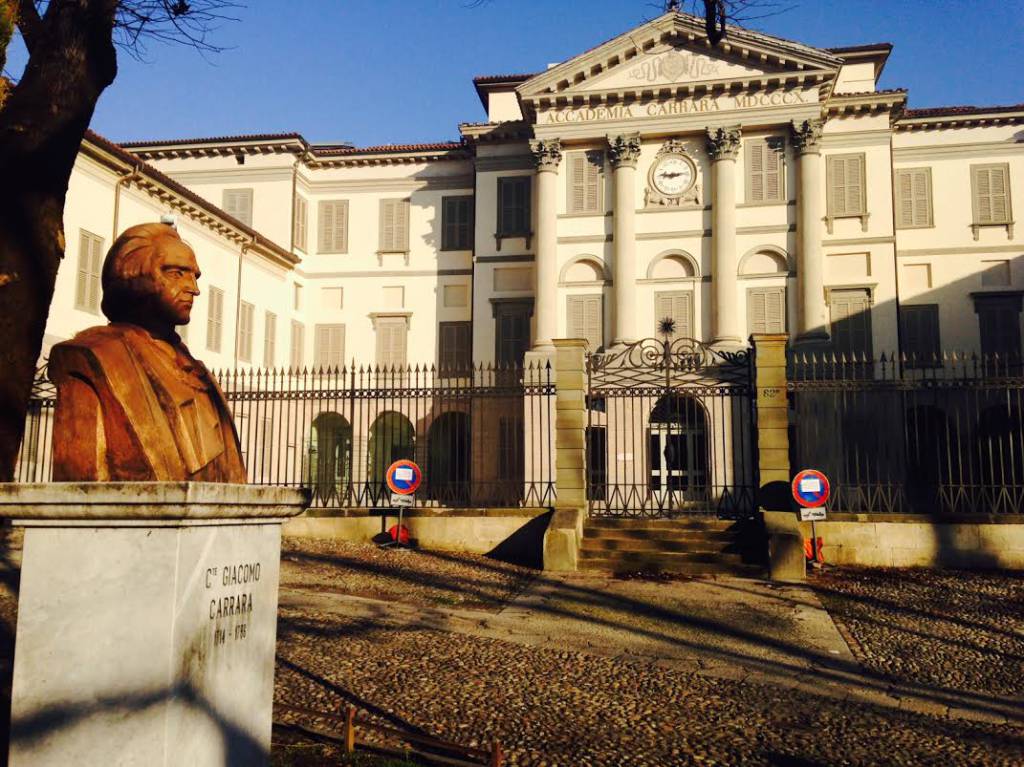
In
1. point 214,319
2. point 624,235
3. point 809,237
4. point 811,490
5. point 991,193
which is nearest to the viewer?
point 811,490

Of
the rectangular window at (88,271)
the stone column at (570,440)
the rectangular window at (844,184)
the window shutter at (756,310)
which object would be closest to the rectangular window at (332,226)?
the rectangular window at (88,271)

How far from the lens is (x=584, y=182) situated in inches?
1099

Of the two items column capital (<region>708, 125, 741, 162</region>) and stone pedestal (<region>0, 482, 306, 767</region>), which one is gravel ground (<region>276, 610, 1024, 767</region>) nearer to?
stone pedestal (<region>0, 482, 306, 767</region>)

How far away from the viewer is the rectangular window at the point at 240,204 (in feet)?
99.5

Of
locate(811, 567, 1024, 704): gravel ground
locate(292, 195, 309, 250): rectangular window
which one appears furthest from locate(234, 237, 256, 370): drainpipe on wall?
locate(811, 567, 1024, 704): gravel ground

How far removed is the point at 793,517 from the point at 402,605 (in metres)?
6.24

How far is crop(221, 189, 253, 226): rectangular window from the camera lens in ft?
99.5

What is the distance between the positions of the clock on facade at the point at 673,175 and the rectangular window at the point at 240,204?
538 inches

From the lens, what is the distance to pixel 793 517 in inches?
514

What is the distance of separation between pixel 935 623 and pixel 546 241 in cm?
1943

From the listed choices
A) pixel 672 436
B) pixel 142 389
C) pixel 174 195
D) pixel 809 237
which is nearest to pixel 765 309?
pixel 809 237

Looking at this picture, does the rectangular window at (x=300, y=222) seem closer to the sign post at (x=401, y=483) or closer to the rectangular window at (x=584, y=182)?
the rectangular window at (x=584, y=182)

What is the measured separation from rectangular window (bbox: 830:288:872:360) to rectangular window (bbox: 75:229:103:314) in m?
20.2

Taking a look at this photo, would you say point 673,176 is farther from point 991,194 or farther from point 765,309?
point 991,194
